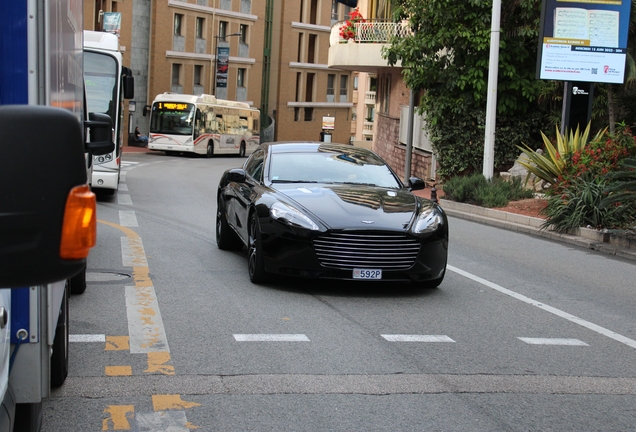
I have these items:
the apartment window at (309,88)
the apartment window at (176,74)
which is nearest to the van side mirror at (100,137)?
the apartment window at (176,74)

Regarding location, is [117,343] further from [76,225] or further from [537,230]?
[537,230]

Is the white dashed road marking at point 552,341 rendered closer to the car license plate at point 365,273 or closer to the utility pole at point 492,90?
the car license plate at point 365,273

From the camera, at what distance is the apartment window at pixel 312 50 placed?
8083cm

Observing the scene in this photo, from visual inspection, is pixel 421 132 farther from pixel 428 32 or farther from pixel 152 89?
pixel 152 89

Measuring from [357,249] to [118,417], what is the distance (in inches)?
159

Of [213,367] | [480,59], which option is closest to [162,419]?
[213,367]

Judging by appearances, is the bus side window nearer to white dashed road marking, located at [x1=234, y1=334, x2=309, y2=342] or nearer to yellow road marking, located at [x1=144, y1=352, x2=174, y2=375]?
white dashed road marking, located at [x1=234, y1=334, x2=309, y2=342]

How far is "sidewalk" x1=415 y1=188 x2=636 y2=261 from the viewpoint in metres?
14.0

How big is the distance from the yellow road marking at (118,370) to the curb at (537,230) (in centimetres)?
944

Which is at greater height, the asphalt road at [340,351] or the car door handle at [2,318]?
the car door handle at [2,318]

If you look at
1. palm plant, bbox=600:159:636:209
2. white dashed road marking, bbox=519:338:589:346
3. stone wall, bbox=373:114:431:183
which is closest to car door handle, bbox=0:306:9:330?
white dashed road marking, bbox=519:338:589:346

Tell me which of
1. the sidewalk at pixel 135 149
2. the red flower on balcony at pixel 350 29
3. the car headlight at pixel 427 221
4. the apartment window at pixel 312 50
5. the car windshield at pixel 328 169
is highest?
the apartment window at pixel 312 50

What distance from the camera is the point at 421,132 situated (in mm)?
32719

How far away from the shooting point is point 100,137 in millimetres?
7137
